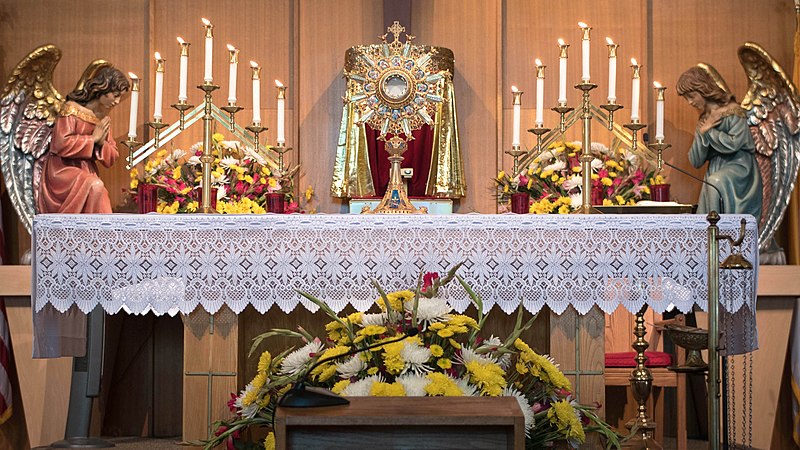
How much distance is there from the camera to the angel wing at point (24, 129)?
6.19m

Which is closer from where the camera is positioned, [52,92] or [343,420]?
[343,420]

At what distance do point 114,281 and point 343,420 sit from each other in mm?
2043

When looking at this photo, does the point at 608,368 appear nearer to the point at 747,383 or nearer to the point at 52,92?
the point at 747,383

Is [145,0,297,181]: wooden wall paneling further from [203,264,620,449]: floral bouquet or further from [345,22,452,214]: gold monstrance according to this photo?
[203,264,620,449]: floral bouquet

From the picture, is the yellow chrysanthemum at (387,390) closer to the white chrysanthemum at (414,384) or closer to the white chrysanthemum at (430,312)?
the white chrysanthemum at (414,384)

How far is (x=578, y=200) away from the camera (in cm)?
618

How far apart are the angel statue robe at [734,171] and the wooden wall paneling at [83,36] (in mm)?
3573

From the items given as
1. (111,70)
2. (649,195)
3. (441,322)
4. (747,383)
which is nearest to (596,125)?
(649,195)

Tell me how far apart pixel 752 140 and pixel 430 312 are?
11.5ft

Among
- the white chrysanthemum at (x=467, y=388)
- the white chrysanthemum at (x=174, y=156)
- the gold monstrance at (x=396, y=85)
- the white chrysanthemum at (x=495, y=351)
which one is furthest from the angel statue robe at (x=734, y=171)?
the white chrysanthemum at (x=467, y=388)

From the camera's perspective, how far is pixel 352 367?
333cm

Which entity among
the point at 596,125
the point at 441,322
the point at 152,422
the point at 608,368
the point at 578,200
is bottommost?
the point at 152,422

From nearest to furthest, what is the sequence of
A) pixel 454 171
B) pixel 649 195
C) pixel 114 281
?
pixel 114 281, pixel 649 195, pixel 454 171

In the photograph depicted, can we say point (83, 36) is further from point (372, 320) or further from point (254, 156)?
point (372, 320)
